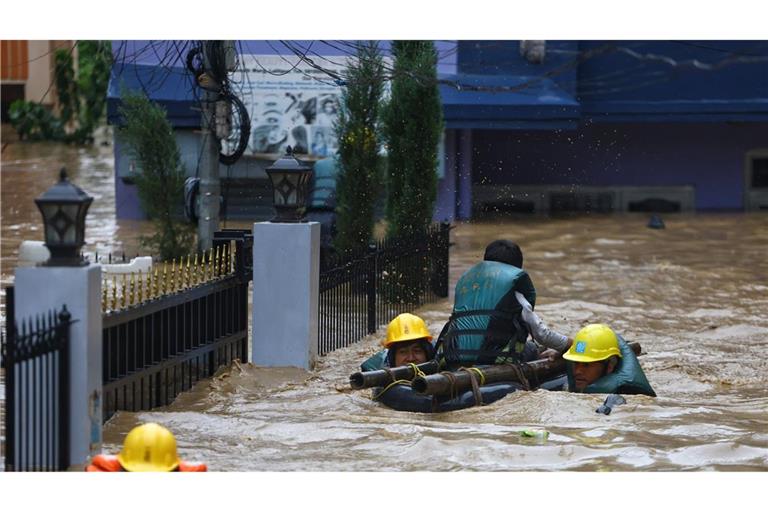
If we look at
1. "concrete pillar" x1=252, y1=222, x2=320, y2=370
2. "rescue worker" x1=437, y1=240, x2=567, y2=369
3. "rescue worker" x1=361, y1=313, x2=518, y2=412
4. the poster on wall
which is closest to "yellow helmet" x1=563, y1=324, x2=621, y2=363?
"rescue worker" x1=437, y1=240, x2=567, y2=369

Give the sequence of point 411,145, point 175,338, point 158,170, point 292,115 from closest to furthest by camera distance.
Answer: point 175,338 → point 411,145 → point 158,170 → point 292,115

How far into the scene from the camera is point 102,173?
32219mm

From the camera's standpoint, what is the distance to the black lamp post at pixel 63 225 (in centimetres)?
827

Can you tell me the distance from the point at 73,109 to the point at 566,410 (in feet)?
96.6

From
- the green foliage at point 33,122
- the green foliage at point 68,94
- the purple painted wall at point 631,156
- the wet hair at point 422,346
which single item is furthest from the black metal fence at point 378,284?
the green foliage at point 33,122

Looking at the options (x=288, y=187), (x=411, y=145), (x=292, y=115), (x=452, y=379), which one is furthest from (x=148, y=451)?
(x=292, y=115)

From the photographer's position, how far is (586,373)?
10914mm

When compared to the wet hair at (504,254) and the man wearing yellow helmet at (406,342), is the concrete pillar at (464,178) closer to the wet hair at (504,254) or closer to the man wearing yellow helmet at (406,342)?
the wet hair at (504,254)

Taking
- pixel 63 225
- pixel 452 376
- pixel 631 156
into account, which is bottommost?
pixel 452 376

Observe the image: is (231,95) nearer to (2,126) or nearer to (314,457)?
(314,457)

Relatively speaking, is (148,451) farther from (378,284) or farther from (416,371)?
(378,284)

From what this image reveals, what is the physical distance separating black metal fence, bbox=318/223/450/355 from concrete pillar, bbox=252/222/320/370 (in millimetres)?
626

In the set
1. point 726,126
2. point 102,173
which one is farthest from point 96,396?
point 102,173

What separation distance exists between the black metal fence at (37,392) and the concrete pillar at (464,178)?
1868 centimetres
